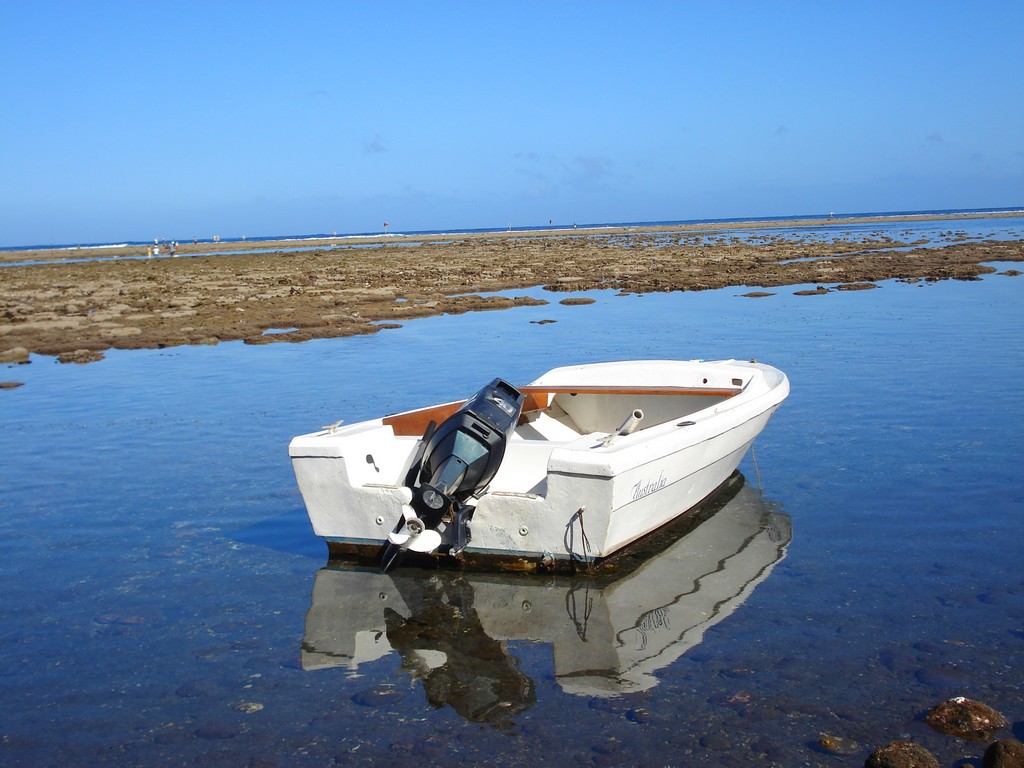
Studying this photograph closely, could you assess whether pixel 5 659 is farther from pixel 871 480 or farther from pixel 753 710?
pixel 871 480

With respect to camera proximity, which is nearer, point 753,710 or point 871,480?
point 753,710

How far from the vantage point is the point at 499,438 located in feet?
23.6

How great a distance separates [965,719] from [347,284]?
34.4 m

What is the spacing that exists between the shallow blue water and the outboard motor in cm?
98

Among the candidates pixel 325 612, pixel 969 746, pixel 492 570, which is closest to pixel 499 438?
pixel 492 570

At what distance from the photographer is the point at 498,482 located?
26.6ft

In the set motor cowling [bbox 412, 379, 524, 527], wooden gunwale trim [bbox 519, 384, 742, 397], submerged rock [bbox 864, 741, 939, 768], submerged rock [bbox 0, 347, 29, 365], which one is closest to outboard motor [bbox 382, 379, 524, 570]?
motor cowling [bbox 412, 379, 524, 527]

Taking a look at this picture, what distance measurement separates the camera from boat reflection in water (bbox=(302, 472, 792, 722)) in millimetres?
5574

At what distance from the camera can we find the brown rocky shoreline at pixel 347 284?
24656mm

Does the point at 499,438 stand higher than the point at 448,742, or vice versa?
the point at 499,438

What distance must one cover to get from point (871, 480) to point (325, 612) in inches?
200

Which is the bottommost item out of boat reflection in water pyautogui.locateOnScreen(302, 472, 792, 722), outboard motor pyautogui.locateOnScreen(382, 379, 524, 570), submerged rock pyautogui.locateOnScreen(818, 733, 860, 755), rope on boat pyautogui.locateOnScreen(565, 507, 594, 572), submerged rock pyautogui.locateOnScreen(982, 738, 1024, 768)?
boat reflection in water pyautogui.locateOnScreen(302, 472, 792, 722)

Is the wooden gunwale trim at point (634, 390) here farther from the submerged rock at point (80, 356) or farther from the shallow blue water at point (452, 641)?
the submerged rock at point (80, 356)

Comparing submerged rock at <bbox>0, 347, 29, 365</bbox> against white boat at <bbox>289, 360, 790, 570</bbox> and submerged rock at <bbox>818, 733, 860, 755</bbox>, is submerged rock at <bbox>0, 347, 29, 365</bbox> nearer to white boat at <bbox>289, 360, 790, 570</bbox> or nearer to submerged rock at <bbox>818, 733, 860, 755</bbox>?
white boat at <bbox>289, 360, 790, 570</bbox>
